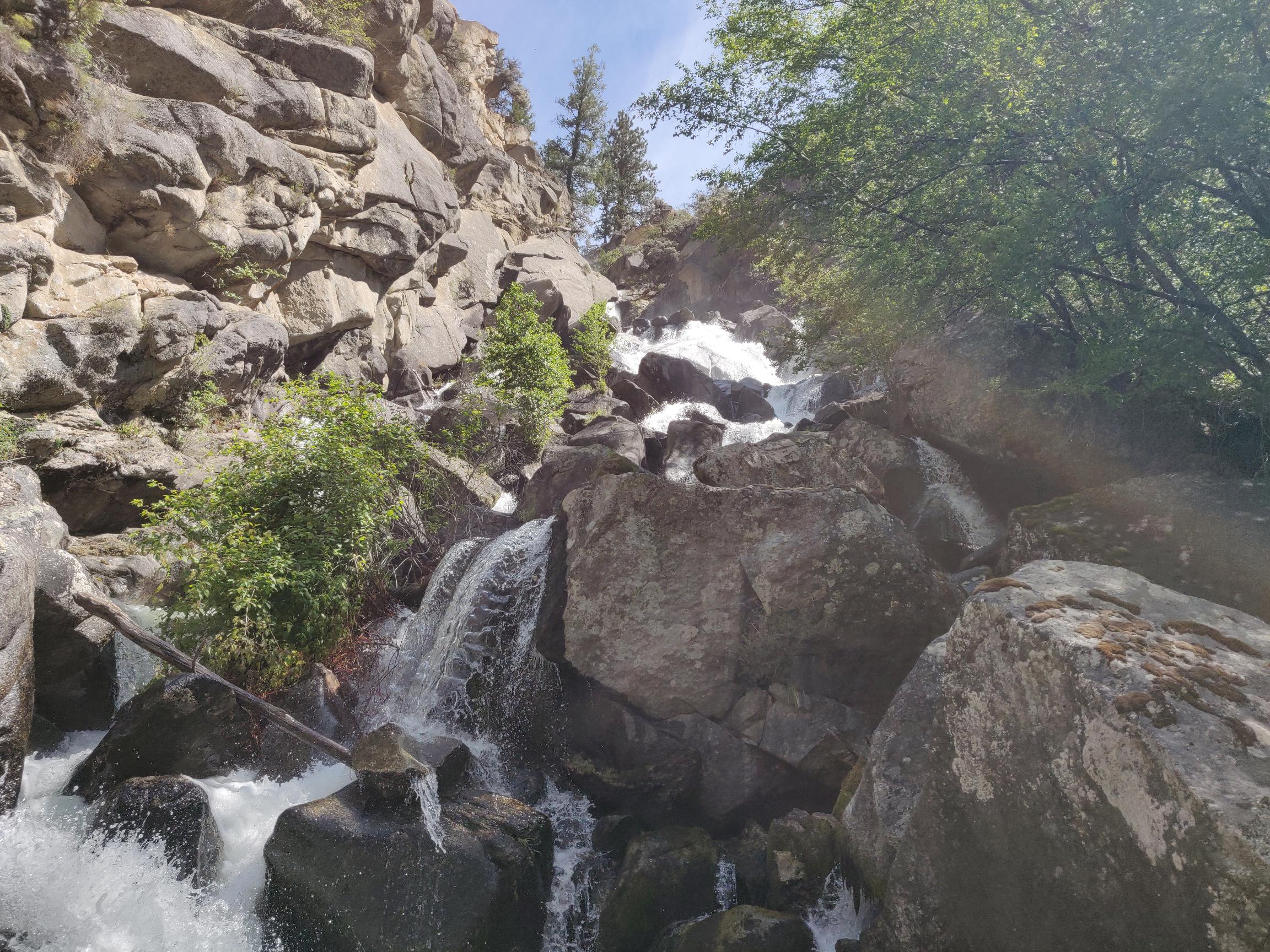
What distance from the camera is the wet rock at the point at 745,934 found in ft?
16.0

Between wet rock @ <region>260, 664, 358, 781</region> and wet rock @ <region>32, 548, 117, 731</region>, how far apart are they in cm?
168

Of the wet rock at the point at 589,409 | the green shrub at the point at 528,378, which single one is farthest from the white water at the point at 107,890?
the wet rock at the point at 589,409

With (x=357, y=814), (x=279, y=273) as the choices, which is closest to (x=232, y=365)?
(x=279, y=273)

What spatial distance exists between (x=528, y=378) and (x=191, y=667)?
959cm

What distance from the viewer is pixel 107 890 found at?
513 cm

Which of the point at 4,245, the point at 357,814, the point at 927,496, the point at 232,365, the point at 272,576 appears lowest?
the point at 357,814

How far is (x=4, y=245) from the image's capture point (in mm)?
10125

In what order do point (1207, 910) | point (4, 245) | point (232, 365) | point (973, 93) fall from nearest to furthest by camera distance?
point (1207, 910)
point (973, 93)
point (4, 245)
point (232, 365)

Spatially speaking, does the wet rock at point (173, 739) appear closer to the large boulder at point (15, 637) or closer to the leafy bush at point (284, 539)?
the large boulder at point (15, 637)

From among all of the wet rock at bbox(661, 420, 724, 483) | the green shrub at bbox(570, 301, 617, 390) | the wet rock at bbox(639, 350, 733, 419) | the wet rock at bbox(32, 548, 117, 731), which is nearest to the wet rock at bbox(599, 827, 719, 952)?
the wet rock at bbox(32, 548, 117, 731)

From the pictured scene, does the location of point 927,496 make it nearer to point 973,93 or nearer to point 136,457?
point 973,93

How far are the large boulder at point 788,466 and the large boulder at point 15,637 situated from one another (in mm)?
8259

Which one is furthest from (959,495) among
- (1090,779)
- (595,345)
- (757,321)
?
(757,321)

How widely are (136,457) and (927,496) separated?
42.4 ft
